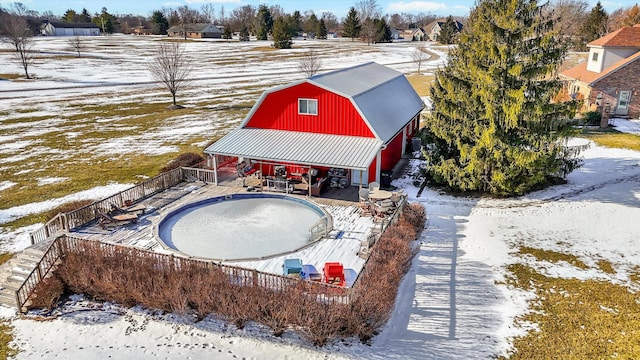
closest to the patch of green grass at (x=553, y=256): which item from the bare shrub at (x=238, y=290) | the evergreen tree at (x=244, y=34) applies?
the bare shrub at (x=238, y=290)

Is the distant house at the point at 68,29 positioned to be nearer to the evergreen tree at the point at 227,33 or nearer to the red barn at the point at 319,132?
the evergreen tree at the point at 227,33

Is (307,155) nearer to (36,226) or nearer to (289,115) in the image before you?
(289,115)

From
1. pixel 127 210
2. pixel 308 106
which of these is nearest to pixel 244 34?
pixel 308 106

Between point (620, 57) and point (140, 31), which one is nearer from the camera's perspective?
point (620, 57)

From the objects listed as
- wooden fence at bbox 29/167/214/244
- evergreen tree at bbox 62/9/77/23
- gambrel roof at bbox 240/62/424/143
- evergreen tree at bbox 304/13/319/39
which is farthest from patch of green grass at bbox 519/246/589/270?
evergreen tree at bbox 62/9/77/23

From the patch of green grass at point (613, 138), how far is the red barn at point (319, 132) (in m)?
16.1

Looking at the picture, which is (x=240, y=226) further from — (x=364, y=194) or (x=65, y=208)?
(x=65, y=208)

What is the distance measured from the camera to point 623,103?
36.6 m

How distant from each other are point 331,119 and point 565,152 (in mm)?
11994

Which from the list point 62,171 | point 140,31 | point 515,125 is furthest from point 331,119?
point 140,31

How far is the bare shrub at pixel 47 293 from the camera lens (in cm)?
1358

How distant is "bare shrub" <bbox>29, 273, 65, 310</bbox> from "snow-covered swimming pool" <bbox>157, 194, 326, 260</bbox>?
4.01 metres

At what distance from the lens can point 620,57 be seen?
37188 mm

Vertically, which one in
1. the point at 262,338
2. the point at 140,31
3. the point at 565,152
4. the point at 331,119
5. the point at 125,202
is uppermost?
the point at 140,31
